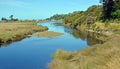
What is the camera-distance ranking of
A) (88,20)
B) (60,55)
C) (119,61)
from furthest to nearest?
1. (88,20)
2. (60,55)
3. (119,61)

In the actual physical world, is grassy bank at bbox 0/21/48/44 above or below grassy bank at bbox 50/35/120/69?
below

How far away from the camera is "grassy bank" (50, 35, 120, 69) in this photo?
14272mm

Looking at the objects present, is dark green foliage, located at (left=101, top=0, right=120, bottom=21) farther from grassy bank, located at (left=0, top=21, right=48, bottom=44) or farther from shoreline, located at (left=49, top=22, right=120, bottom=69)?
shoreline, located at (left=49, top=22, right=120, bottom=69)

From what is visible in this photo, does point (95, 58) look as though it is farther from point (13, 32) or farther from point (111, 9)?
point (111, 9)

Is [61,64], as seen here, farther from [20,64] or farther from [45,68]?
[20,64]

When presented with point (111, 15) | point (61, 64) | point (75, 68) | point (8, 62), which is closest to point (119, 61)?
point (75, 68)

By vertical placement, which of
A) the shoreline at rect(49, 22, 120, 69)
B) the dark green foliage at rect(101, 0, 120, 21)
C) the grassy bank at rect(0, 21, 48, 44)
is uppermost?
the dark green foliage at rect(101, 0, 120, 21)

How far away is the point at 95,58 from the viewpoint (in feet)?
60.2

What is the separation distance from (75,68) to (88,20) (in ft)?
302

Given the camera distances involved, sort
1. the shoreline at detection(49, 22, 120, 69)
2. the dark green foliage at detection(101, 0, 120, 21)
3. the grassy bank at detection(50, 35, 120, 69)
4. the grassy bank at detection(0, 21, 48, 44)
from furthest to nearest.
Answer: the dark green foliage at detection(101, 0, 120, 21), the grassy bank at detection(0, 21, 48, 44), the shoreline at detection(49, 22, 120, 69), the grassy bank at detection(50, 35, 120, 69)

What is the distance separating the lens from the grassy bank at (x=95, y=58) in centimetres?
1427

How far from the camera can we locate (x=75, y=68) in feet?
68.1

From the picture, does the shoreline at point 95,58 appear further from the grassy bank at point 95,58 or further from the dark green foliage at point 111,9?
the dark green foliage at point 111,9

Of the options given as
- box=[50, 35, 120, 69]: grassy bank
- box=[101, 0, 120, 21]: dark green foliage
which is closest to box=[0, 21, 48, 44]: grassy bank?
box=[101, 0, 120, 21]: dark green foliage
